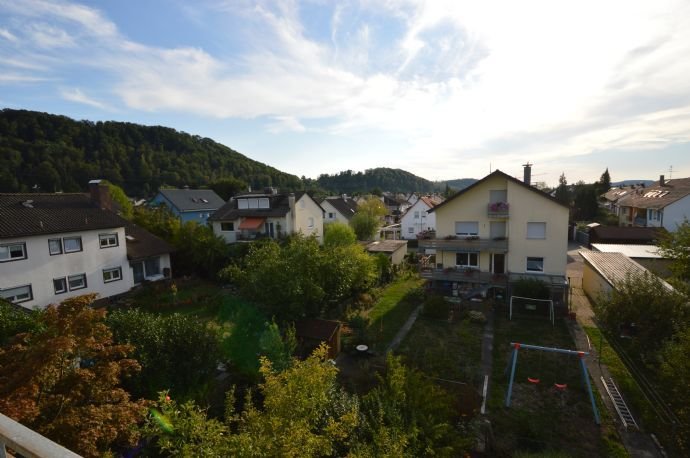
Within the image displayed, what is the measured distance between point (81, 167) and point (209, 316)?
70126 mm

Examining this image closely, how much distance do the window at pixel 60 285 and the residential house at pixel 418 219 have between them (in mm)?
43200

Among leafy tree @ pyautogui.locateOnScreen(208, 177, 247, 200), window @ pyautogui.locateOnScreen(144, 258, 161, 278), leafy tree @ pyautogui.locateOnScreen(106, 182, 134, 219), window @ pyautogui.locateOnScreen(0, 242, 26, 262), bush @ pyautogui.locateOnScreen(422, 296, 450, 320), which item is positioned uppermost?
leafy tree @ pyautogui.locateOnScreen(208, 177, 247, 200)

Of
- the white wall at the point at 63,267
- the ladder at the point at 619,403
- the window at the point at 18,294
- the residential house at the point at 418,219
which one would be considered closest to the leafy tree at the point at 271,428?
the ladder at the point at 619,403

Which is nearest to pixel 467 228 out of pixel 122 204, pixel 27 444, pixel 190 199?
pixel 27 444

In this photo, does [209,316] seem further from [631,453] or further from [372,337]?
[631,453]

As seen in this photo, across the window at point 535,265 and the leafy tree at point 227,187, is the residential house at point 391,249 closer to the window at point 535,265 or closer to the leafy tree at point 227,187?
the window at point 535,265

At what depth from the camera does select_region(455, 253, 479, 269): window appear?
2692 cm

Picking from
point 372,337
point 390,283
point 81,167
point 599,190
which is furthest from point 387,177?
point 372,337

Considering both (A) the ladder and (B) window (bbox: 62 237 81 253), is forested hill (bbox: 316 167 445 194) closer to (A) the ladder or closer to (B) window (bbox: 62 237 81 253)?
(B) window (bbox: 62 237 81 253)

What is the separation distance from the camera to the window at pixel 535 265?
25.1 m

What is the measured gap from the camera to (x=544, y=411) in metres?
12.7

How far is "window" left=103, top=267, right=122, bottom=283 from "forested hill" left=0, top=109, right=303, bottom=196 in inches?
2006

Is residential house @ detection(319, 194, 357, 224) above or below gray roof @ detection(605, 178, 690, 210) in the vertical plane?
below

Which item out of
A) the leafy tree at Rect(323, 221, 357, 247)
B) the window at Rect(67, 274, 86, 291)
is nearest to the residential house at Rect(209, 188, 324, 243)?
the leafy tree at Rect(323, 221, 357, 247)
